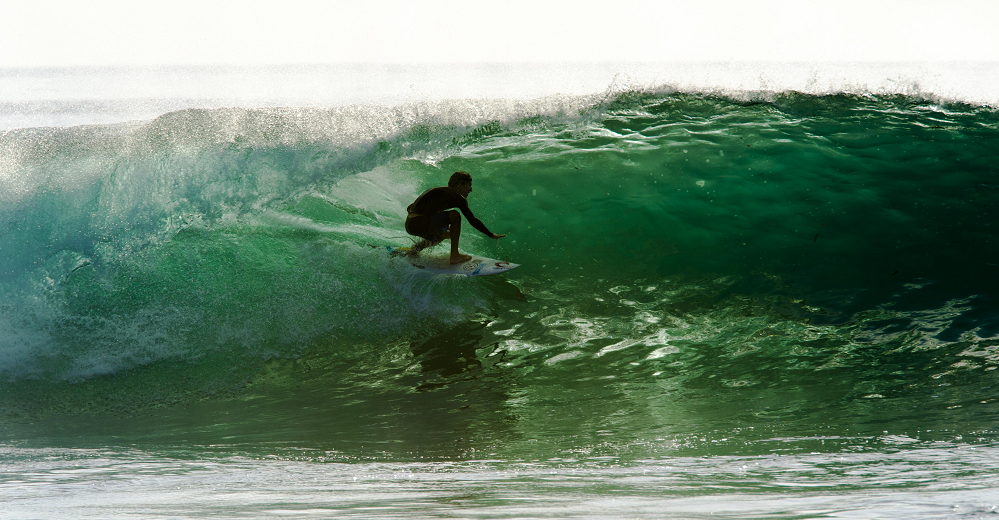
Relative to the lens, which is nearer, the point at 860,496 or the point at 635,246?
the point at 860,496

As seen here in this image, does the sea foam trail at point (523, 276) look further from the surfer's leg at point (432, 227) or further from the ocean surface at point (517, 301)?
the surfer's leg at point (432, 227)

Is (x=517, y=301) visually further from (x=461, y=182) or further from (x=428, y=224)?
(x=461, y=182)

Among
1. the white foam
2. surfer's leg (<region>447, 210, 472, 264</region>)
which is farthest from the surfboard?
the white foam

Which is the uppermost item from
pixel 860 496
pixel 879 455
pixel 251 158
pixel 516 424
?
pixel 251 158

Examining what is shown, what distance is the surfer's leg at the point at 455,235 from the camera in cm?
457

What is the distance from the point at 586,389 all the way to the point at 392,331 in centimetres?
173

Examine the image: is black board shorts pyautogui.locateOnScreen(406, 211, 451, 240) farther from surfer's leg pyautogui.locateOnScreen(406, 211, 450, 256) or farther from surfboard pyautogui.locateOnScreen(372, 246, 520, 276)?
surfboard pyautogui.locateOnScreen(372, 246, 520, 276)

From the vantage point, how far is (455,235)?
461 centimetres

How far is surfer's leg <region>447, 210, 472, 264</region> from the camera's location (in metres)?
4.57

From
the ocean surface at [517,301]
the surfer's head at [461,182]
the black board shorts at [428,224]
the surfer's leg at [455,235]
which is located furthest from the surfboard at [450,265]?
the surfer's head at [461,182]

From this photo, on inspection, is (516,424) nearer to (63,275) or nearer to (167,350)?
(167,350)

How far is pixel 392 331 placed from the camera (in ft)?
15.3

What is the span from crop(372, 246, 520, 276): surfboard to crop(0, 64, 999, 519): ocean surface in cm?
18

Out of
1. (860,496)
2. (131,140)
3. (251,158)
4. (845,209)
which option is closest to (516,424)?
(860,496)
